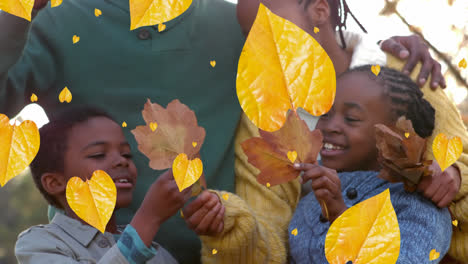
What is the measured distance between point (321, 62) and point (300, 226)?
0.82 feet

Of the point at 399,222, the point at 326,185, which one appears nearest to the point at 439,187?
the point at 399,222

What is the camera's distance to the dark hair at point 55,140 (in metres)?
0.89

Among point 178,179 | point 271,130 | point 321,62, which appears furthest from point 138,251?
point 321,62

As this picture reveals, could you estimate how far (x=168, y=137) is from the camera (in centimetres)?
73

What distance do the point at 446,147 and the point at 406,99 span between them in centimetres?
10

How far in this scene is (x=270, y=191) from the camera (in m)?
0.95

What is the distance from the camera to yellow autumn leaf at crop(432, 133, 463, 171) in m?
0.90

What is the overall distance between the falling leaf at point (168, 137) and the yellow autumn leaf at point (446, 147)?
1.25 ft

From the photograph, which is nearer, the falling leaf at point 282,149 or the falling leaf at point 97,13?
the falling leaf at point 282,149

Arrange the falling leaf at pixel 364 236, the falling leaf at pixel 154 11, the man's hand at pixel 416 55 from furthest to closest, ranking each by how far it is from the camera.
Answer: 1. the man's hand at pixel 416 55
2. the falling leaf at pixel 154 11
3. the falling leaf at pixel 364 236

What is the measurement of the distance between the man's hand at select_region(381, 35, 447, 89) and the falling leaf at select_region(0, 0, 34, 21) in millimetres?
536

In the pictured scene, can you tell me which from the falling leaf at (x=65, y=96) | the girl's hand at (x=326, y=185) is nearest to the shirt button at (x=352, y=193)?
the girl's hand at (x=326, y=185)

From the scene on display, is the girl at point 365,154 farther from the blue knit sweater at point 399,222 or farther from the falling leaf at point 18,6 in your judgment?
the falling leaf at point 18,6

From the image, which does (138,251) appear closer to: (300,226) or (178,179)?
(178,179)
